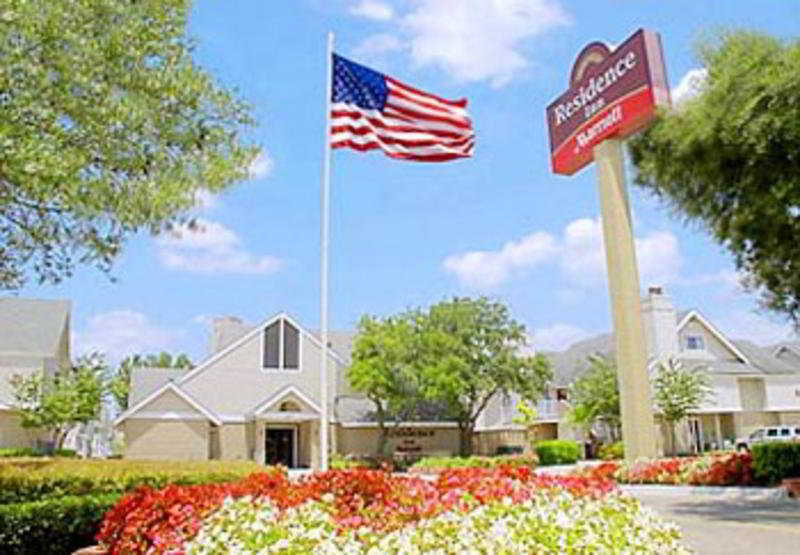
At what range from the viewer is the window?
143 ft

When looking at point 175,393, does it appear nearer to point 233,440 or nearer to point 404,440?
point 233,440

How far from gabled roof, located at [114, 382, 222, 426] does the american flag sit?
84.2 feet

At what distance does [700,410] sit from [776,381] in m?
6.25

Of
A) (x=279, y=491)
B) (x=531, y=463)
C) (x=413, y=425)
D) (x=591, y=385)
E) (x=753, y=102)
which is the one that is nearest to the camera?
(x=279, y=491)

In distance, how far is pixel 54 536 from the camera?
34.7 ft

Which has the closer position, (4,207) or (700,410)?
(4,207)

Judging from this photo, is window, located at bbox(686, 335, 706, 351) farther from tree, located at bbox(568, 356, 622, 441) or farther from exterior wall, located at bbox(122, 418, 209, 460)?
exterior wall, located at bbox(122, 418, 209, 460)

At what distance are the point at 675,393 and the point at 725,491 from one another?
66.0 feet

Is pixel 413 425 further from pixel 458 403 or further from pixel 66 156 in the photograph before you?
pixel 66 156

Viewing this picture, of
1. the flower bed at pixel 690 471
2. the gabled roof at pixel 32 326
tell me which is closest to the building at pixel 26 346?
the gabled roof at pixel 32 326

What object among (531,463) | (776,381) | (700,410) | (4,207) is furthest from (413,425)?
(4,207)

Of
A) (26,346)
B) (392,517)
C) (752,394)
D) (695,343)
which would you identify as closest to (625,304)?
(392,517)

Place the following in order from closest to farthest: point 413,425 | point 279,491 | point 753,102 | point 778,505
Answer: point 279,491, point 753,102, point 778,505, point 413,425

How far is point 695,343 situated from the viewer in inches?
1725
